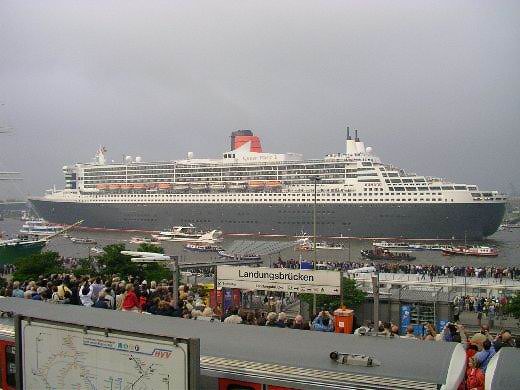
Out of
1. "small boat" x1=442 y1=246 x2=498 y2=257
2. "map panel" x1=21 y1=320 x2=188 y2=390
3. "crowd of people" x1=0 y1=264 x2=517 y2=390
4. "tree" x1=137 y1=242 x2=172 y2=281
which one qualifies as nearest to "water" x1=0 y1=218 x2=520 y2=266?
"small boat" x1=442 y1=246 x2=498 y2=257

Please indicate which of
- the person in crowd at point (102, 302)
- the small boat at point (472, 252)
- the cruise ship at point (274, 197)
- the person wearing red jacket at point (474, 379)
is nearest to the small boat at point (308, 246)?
the cruise ship at point (274, 197)

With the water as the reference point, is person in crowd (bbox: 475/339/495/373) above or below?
above

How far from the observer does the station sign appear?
6719 mm

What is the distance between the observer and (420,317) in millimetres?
9969

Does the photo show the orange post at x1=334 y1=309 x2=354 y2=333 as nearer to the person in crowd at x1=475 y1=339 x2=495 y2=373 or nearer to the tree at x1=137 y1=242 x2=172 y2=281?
the person in crowd at x1=475 y1=339 x2=495 y2=373

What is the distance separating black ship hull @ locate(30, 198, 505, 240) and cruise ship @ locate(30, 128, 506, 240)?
65mm

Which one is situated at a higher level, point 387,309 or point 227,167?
point 227,167

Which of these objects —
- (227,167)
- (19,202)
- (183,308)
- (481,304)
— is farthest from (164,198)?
(19,202)

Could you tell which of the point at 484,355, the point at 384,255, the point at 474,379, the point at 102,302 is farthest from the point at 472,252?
the point at 474,379

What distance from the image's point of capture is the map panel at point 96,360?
3051 mm

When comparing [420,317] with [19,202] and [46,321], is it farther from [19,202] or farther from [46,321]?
[19,202]

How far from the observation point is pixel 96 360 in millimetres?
3285

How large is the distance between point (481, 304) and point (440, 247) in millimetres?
22133

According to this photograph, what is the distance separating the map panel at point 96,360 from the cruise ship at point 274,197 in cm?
3471
